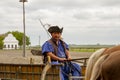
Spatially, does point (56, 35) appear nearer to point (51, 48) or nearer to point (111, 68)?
point (51, 48)

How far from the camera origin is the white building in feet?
347

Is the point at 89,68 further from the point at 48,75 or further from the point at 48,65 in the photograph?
the point at 48,75

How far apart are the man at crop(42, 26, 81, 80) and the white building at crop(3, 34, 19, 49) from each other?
3891 inches

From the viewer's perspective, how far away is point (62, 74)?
6.74 meters

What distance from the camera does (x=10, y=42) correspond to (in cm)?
10544

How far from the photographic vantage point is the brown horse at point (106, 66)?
3.82 metres

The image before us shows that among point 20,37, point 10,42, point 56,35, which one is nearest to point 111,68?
point 56,35

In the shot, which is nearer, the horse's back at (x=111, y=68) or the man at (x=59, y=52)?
the horse's back at (x=111, y=68)

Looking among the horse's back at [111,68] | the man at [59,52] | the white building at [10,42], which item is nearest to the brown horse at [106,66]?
the horse's back at [111,68]

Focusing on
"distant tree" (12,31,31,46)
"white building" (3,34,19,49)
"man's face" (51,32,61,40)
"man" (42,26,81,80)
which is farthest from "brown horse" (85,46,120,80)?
"distant tree" (12,31,31,46)

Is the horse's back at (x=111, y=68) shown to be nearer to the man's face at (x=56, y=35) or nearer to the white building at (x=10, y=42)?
the man's face at (x=56, y=35)

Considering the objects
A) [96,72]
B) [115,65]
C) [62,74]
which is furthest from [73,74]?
[115,65]

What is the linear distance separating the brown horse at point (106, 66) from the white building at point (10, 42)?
101 m

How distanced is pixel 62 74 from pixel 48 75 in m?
1.10
